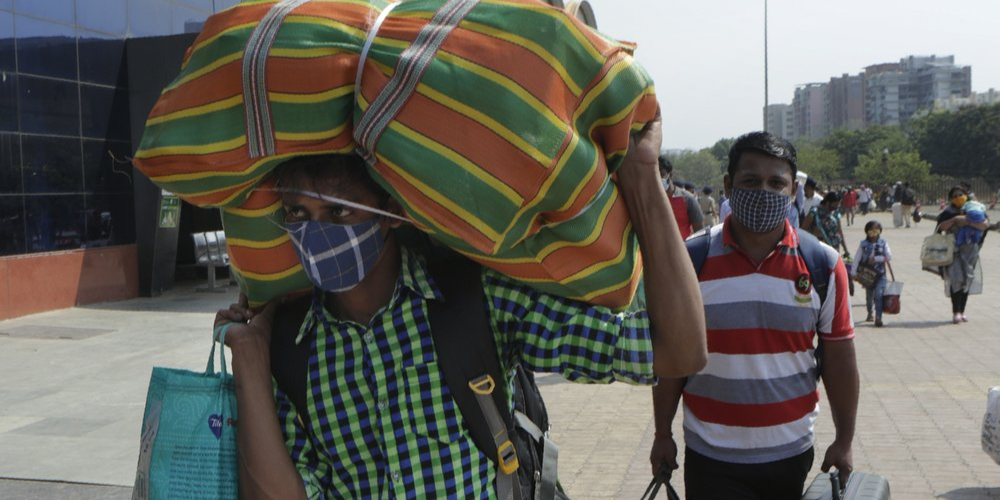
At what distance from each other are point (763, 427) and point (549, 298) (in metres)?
1.63

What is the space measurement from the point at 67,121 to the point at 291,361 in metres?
13.8

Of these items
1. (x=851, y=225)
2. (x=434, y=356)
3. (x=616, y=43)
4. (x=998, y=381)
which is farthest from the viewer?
(x=851, y=225)

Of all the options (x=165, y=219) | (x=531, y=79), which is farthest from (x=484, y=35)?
(x=165, y=219)

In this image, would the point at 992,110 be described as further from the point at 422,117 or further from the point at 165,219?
Answer: the point at 422,117

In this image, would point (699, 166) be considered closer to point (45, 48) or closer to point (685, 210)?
point (45, 48)

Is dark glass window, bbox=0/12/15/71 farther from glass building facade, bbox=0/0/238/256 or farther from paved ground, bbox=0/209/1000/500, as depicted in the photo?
paved ground, bbox=0/209/1000/500

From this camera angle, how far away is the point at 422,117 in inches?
63.2

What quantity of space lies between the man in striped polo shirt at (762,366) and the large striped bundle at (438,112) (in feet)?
5.40

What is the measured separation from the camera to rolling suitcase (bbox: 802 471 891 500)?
9.76ft

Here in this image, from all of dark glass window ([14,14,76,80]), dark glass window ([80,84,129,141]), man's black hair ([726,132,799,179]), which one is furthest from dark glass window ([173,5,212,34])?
man's black hair ([726,132,799,179])

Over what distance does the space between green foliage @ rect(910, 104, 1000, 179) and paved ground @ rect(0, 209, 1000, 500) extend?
247 feet

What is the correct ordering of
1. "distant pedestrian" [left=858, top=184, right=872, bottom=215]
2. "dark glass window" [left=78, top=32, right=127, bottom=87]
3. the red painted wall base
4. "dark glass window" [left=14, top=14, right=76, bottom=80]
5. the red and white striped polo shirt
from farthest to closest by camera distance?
"distant pedestrian" [left=858, top=184, right=872, bottom=215] → "dark glass window" [left=78, top=32, right=127, bottom=87] → "dark glass window" [left=14, top=14, right=76, bottom=80] → the red painted wall base → the red and white striped polo shirt

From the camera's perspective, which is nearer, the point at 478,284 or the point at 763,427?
Result: the point at 478,284

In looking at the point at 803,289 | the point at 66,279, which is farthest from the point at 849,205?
the point at 803,289
